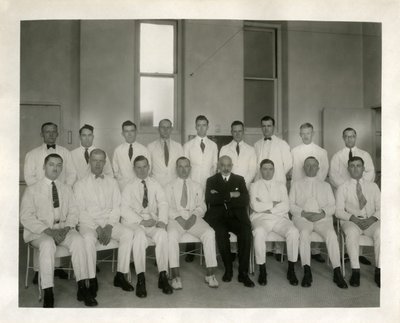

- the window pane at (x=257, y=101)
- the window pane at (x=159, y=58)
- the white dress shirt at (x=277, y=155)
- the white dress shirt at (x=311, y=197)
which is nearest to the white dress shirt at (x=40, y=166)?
the window pane at (x=159, y=58)

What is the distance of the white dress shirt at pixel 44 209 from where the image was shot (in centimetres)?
269

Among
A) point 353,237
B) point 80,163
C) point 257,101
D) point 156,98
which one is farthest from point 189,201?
point 257,101

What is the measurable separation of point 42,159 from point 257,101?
268cm

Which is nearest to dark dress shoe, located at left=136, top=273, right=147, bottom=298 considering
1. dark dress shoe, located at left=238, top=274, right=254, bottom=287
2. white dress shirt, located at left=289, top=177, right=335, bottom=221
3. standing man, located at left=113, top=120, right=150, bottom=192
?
dark dress shoe, located at left=238, top=274, right=254, bottom=287

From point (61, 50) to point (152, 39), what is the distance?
4.84 ft

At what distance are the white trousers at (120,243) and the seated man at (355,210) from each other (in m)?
1.72

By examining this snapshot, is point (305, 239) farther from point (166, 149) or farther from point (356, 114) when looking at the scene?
point (166, 149)

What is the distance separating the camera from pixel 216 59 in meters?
4.46

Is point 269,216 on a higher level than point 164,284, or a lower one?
higher

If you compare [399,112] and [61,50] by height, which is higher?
[61,50]

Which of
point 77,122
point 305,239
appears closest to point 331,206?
point 305,239

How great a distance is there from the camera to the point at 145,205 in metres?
3.17

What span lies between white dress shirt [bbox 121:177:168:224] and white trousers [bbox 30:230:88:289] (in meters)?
0.44

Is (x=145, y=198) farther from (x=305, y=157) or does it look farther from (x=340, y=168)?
(x=340, y=168)
